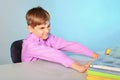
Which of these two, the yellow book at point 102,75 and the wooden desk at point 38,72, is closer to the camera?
the yellow book at point 102,75

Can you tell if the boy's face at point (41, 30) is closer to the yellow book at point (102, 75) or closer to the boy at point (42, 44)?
the boy at point (42, 44)

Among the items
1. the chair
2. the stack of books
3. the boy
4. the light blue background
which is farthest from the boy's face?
the light blue background

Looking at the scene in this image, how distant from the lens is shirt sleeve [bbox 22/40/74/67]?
1.13 m

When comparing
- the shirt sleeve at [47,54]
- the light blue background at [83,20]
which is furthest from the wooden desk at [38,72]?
the light blue background at [83,20]

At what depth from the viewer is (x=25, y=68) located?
3.58 feet

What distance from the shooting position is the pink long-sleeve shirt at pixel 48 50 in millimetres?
1159

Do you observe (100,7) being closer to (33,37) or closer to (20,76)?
(33,37)

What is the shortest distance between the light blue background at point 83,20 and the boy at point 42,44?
961 mm

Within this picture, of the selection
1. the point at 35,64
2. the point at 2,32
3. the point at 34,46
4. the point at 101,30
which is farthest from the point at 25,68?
the point at 101,30

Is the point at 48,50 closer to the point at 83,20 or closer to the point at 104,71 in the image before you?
the point at 104,71

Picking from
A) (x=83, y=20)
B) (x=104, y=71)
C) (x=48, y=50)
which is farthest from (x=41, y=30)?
(x=83, y=20)

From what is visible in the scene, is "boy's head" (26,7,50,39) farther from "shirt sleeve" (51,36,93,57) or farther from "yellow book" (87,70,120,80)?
"yellow book" (87,70,120,80)

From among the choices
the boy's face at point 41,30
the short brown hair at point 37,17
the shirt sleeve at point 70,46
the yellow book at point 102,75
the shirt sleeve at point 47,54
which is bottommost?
the yellow book at point 102,75

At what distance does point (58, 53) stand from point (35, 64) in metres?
0.11
